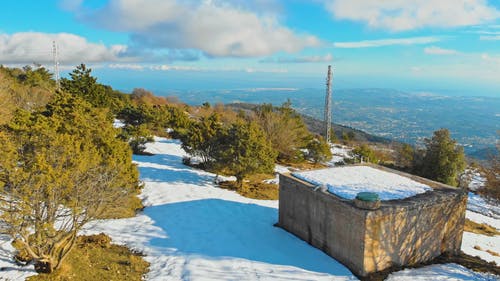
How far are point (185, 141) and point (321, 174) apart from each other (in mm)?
Result: 11147

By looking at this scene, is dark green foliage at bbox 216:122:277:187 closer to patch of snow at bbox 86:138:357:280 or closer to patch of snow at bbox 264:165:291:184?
patch of snow at bbox 86:138:357:280

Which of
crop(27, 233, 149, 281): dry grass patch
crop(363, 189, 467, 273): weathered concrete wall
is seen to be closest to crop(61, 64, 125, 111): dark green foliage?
crop(27, 233, 149, 281): dry grass patch

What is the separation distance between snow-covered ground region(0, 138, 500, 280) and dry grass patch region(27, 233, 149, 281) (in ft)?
1.24

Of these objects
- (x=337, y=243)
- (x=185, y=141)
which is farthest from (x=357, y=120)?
(x=337, y=243)

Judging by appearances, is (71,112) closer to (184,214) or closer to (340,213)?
(184,214)

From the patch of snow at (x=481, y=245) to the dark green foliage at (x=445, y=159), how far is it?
731cm

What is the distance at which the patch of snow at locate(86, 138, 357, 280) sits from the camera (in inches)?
382

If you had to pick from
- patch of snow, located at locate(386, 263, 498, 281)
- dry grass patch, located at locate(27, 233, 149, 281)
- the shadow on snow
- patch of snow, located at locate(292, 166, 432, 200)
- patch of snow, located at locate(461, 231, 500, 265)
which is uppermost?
patch of snow, located at locate(292, 166, 432, 200)

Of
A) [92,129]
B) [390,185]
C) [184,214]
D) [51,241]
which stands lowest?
[184,214]

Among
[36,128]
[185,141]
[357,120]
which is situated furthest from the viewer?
[357,120]

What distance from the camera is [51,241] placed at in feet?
26.7

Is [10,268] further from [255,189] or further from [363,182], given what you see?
[255,189]

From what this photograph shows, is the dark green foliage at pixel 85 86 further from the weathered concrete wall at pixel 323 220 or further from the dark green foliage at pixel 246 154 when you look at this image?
the weathered concrete wall at pixel 323 220

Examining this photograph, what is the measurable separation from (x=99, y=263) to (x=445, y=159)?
23.4m
